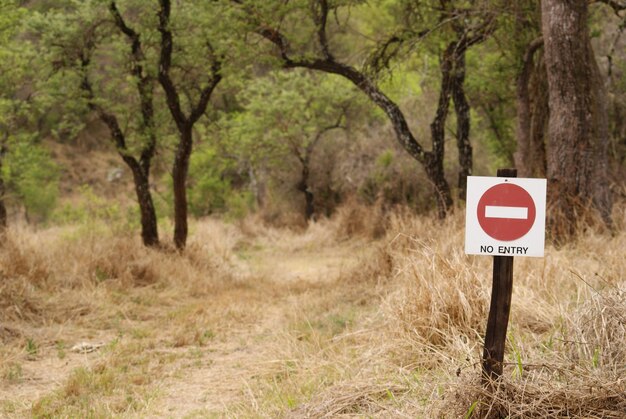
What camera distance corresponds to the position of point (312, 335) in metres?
6.07

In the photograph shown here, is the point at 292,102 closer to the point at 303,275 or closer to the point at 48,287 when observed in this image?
the point at 303,275

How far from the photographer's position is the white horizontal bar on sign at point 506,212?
3.20 m

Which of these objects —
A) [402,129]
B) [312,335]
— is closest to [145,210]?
[402,129]

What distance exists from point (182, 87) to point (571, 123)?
7426 mm

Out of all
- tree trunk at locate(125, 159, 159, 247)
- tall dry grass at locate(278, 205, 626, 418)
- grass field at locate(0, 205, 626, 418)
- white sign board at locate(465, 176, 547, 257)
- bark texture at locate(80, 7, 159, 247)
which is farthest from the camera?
tree trunk at locate(125, 159, 159, 247)

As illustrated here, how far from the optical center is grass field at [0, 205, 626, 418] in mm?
3785

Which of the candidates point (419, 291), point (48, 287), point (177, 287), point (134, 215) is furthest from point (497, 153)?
point (419, 291)

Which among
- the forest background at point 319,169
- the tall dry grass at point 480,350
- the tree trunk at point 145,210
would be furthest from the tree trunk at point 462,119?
the tall dry grass at point 480,350

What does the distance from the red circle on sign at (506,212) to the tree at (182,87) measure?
9000mm

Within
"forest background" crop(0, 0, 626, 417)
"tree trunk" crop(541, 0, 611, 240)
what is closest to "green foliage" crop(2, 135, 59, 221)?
"forest background" crop(0, 0, 626, 417)

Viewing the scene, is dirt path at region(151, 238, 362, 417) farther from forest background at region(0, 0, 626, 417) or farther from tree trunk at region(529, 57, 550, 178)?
tree trunk at region(529, 57, 550, 178)

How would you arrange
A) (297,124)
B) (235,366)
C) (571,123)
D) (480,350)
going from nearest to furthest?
(480,350), (235,366), (571,123), (297,124)

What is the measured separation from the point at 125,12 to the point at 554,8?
296 inches

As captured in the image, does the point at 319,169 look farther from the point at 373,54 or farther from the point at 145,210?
the point at 373,54
